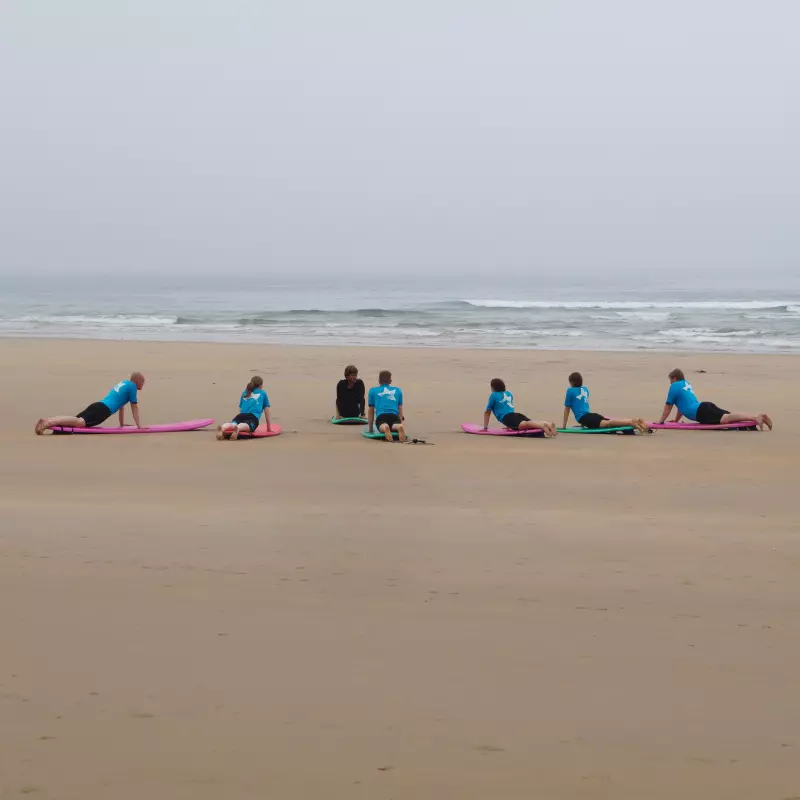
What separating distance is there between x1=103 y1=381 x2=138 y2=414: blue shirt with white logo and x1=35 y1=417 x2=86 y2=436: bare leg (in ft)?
1.18

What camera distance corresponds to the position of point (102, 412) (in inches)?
414

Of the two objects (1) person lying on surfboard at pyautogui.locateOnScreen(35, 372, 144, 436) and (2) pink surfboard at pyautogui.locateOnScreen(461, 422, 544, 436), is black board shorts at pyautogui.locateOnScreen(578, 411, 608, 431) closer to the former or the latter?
(2) pink surfboard at pyautogui.locateOnScreen(461, 422, 544, 436)

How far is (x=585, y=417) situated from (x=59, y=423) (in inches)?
245

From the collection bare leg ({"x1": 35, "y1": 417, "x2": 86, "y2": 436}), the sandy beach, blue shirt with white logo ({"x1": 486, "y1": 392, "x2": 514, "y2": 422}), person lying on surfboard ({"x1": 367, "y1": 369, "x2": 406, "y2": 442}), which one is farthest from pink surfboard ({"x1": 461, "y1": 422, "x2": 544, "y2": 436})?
bare leg ({"x1": 35, "y1": 417, "x2": 86, "y2": 436})

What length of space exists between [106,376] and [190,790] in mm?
15066

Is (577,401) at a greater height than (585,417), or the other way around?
(577,401)

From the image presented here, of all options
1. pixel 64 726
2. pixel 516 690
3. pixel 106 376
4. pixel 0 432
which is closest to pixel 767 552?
pixel 516 690

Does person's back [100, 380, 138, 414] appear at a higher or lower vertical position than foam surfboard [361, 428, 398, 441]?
higher

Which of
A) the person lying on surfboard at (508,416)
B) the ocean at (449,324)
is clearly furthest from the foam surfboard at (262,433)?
the ocean at (449,324)

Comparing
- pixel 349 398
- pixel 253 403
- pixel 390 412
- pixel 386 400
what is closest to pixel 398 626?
pixel 390 412

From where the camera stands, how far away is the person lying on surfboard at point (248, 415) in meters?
10.1

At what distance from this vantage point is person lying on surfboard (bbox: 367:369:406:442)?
10.2 metres

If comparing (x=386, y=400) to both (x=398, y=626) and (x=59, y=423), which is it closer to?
(x=59, y=423)

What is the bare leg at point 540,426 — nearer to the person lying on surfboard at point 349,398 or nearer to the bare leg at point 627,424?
the bare leg at point 627,424
